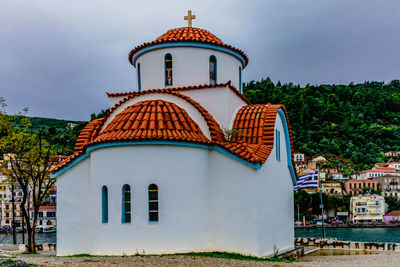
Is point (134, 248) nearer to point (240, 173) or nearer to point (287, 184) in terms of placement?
point (240, 173)

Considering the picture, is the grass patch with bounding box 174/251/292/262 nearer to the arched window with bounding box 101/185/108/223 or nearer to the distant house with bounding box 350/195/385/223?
the arched window with bounding box 101/185/108/223

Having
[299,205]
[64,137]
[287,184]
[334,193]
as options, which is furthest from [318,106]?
[287,184]

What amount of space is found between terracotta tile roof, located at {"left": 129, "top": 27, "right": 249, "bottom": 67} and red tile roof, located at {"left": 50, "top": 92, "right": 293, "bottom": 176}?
2.36m

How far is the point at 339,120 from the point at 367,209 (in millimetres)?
66719

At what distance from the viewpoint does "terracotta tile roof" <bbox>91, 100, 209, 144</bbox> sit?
16.1 meters

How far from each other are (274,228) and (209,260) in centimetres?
473

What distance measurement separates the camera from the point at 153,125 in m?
16.5

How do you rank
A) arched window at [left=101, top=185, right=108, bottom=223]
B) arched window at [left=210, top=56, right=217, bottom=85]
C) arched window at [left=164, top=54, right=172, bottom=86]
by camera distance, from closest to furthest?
arched window at [left=101, top=185, right=108, bottom=223] → arched window at [left=164, top=54, right=172, bottom=86] → arched window at [left=210, top=56, right=217, bottom=85]

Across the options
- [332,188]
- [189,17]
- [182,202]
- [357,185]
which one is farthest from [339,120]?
[182,202]

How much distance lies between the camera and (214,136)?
17.5 meters

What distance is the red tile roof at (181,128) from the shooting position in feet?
53.4

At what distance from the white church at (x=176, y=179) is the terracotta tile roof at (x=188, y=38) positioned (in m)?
2.12

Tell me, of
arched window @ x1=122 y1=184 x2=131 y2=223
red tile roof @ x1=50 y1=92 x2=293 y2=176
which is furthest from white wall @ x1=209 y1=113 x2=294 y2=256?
arched window @ x1=122 y1=184 x2=131 y2=223

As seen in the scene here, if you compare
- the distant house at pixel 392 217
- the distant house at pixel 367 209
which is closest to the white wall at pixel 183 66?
the distant house at pixel 367 209
